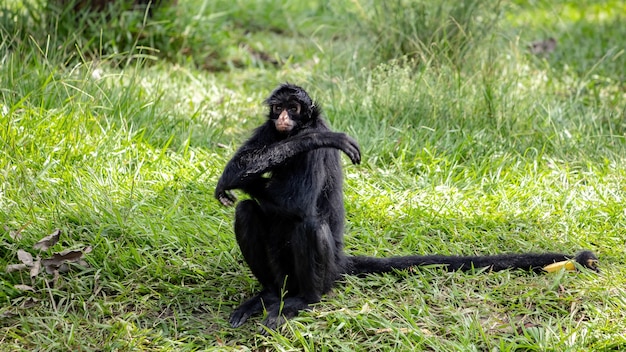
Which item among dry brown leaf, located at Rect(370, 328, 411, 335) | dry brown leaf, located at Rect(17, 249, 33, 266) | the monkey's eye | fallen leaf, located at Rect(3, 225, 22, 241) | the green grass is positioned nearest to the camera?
dry brown leaf, located at Rect(370, 328, 411, 335)

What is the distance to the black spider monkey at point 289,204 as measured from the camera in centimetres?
382

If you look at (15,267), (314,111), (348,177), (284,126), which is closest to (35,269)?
(15,267)

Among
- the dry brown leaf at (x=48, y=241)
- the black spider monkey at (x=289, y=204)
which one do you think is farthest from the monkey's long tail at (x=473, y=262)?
the dry brown leaf at (x=48, y=241)

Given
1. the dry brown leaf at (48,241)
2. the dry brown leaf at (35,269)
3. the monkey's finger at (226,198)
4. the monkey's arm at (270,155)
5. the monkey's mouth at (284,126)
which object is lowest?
the dry brown leaf at (35,269)

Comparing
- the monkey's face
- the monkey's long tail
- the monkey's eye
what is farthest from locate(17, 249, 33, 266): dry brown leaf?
the monkey's long tail

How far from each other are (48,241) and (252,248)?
1191 mm

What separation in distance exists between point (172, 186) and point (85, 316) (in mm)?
1474

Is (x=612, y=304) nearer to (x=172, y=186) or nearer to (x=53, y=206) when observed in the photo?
(x=172, y=186)

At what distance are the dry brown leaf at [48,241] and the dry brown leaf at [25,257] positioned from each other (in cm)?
6

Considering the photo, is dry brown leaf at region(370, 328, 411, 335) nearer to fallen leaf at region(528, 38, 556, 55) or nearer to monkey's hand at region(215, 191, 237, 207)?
monkey's hand at region(215, 191, 237, 207)

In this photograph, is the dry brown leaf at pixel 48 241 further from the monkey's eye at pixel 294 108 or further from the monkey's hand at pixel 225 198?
the monkey's eye at pixel 294 108

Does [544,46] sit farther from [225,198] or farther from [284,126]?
[225,198]

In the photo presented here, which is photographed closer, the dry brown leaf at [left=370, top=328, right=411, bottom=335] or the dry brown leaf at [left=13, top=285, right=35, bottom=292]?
the dry brown leaf at [left=370, top=328, right=411, bottom=335]

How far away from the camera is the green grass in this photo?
151 inches
